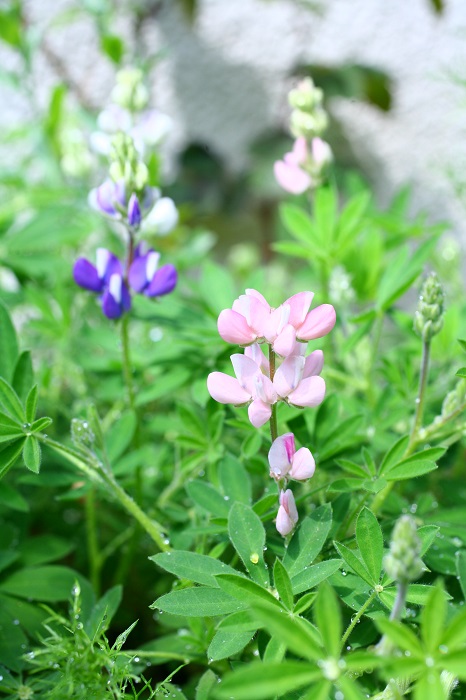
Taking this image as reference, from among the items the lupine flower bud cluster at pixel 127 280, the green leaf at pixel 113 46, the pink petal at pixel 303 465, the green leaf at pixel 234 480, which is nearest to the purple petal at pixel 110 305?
the lupine flower bud cluster at pixel 127 280

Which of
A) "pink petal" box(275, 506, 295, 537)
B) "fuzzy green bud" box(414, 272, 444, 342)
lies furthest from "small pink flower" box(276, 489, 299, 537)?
"fuzzy green bud" box(414, 272, 444, 342)

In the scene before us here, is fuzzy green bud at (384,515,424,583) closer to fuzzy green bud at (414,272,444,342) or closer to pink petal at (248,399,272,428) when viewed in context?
pink petal at (248,399,272,428)

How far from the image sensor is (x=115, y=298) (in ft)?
2.86

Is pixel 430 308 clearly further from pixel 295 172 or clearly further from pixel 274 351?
pixel 295 172

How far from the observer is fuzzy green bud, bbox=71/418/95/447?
72 centimetres

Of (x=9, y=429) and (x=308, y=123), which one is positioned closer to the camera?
(x=9, y=429)

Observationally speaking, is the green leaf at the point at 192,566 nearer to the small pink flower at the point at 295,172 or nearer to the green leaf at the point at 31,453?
the green leaf at the point at 31,453

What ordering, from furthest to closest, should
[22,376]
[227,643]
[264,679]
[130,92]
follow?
[130,92] < [22,376] < [227,643] < [264,679]

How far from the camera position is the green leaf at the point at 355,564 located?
638 mm

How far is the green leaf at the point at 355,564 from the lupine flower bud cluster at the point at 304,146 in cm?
57

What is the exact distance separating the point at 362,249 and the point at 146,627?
2.08 feet

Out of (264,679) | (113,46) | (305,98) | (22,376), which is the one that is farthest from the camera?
(113,46)

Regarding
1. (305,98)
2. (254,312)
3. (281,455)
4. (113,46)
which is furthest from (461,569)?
(113,46)

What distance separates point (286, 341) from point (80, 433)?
0.23m
